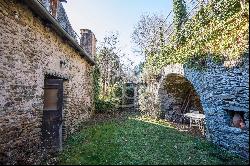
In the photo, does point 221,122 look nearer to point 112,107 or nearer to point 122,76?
point 112,107

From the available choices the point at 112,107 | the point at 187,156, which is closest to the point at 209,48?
the point at 187,156

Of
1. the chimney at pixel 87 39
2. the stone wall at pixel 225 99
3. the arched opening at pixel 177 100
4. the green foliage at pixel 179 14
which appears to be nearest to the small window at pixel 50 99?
the stone wall at pixel 225 99

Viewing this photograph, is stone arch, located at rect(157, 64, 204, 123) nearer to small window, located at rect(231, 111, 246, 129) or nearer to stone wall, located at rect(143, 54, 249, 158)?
stone wall, located at rect(143, 54, 249, 158)

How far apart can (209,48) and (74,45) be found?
5167 millimetres

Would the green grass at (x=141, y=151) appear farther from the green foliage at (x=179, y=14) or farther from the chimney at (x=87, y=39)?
the chimney at (x=87, y=39)

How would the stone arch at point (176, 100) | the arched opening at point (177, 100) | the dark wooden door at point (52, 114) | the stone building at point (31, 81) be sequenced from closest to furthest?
the stone building at point (31, 81)
the dark wooden door at point (52, 114)
the stone arch at point (176, 100)
the arched opening at point (177, 100)

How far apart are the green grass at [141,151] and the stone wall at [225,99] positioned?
33cm

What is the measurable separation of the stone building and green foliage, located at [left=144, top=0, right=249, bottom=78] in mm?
4390

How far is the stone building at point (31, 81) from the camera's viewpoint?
18.8 feet

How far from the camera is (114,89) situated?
65.8 feet

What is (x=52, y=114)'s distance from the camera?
26.5 ft

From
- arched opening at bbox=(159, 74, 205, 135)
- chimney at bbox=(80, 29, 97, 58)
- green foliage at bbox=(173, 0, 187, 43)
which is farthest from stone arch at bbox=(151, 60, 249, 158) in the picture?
chimney at bbox=(80, 29, 97, 58)

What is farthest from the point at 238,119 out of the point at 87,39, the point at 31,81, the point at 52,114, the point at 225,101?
the point at 87,39

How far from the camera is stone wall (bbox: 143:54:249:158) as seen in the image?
6172 mm
